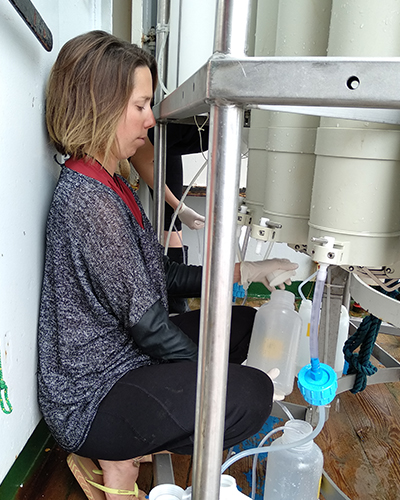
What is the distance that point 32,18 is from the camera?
0.59 metres

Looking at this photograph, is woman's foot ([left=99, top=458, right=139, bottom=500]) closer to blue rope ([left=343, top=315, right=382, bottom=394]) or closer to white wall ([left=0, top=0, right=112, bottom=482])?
white wall ([left=0, top=0, right=112, bottom=482])

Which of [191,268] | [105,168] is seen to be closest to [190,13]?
[105,168]

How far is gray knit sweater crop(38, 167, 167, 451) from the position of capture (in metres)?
0.87

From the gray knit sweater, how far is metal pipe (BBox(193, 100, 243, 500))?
401mm

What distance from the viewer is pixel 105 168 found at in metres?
1.01

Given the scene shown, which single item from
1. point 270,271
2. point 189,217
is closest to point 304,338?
point 270,271

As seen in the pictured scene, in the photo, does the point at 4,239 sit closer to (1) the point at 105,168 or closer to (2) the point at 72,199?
(2) the point at 72,199

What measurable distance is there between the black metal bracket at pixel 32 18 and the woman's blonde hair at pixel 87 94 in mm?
207

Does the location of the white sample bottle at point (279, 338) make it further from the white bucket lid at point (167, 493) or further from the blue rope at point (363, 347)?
the white bucket lid at point (167, 493)

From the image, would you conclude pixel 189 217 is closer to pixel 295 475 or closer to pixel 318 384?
pixel 295 475

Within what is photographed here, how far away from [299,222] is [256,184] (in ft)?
0.62

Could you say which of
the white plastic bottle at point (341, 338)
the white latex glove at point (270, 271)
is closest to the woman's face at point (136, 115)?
the white latex glove at point (270, 271)

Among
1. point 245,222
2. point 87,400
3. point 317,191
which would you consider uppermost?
point 317,191

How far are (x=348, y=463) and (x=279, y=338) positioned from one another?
0.44 metres
